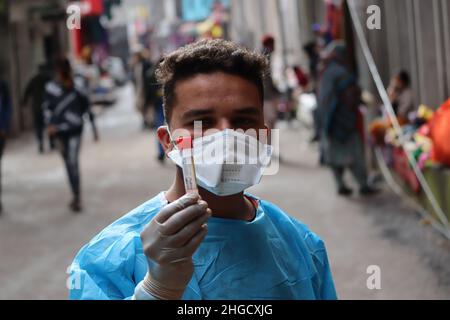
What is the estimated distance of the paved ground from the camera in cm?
634

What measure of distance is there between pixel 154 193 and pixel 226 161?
8.50 m

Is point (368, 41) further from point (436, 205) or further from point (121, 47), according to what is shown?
point (121, 47)

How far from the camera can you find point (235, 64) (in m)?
2.31

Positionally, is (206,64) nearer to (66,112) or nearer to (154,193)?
(66,112)

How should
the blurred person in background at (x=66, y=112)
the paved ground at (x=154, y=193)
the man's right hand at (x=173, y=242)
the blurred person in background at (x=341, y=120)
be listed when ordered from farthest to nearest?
the blurred person in background at (x=341, y=120) < the blurred person in background at (x=66, y=112) < the paved ground at (x=154, y=193) < the man's right hand at (x=173, y=242)

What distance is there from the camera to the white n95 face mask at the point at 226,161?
2.17 meters

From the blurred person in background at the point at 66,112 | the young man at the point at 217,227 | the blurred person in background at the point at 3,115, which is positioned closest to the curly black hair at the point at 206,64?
the young man at the point at 217,227

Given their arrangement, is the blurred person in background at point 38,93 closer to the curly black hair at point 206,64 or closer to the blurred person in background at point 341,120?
the blurred person in background at point 341,120

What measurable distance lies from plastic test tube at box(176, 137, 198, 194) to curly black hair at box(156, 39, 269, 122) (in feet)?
0.48

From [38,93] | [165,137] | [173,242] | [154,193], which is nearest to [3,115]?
[154,193]

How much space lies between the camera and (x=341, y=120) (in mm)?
9523

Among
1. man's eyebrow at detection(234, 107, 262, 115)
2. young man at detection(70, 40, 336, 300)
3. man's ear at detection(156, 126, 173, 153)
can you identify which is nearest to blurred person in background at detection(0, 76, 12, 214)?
man's ear at detection(156, 126, 173, 153)

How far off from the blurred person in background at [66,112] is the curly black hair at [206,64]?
7.05 metres
